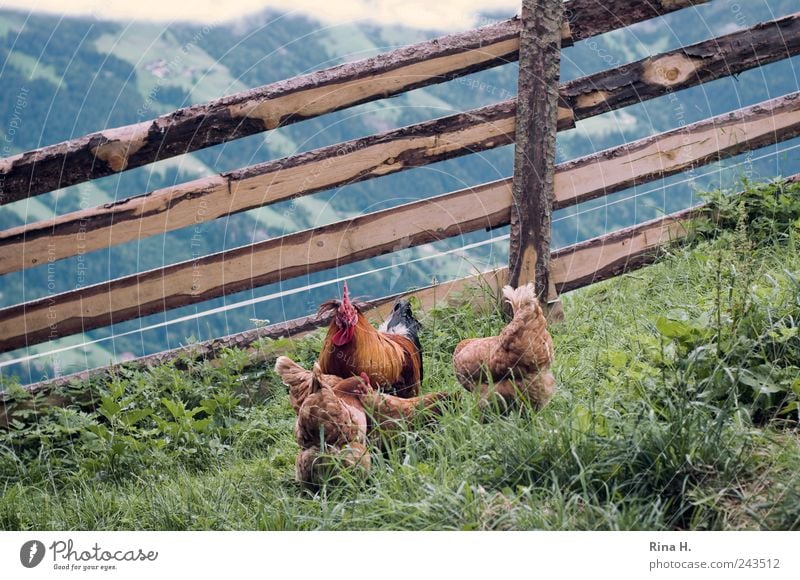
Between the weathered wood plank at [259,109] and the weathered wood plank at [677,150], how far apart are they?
0.61 metres

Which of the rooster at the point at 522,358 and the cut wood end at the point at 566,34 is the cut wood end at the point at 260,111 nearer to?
the cut wood end at the point at 566,34

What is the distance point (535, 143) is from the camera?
408 centimetres

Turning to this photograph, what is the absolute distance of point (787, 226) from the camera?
429 centimetres

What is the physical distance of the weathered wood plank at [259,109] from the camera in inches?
158

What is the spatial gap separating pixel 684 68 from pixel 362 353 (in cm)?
217

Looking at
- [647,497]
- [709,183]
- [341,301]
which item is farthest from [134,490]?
[709,183]

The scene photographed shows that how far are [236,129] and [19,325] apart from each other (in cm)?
132

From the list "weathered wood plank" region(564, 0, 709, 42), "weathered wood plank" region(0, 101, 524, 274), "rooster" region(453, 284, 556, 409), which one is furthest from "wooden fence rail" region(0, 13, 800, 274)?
"rooster" region(453, 284, 556, 409)

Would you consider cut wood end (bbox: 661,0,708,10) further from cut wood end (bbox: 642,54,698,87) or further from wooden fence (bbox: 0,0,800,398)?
cut wood end (bbox: 642,54,698,87)

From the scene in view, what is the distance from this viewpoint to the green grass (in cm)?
256

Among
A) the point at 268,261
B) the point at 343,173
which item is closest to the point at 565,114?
the point at 343,173

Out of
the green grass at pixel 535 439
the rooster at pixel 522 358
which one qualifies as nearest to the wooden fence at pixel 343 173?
the green grass at pixel 535 439

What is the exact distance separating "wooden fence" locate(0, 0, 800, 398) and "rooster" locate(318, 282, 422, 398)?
3.04 ft

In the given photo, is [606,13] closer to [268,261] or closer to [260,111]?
[260,111]
